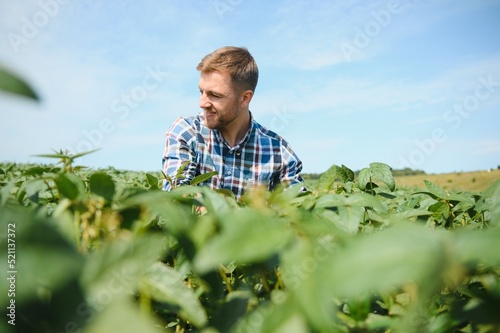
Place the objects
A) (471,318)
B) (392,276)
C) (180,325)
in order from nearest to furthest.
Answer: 1. (392,276)
2. (471,318)
3. (180,325)

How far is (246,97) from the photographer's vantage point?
477 centimetres

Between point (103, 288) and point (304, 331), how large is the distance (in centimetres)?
31

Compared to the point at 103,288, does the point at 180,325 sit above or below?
below

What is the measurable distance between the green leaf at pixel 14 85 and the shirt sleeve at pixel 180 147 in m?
3.10

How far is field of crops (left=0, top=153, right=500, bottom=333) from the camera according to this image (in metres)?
0.49

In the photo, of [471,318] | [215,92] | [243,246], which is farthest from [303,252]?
[215,92]

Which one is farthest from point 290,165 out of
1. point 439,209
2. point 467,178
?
point 467,178

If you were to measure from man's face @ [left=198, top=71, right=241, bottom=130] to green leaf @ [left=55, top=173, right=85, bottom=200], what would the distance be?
3.28m

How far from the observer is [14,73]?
1.54 feet

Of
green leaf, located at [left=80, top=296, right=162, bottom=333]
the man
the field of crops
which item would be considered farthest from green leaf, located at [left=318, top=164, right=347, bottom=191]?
the man

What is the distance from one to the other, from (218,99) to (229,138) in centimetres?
45

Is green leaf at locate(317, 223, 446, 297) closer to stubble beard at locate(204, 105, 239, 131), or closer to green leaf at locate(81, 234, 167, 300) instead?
green leaf at locate(81, 234, 167, 300)

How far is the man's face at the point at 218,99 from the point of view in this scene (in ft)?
13.7

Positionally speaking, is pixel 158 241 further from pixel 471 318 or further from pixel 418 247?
pixel 471 318
